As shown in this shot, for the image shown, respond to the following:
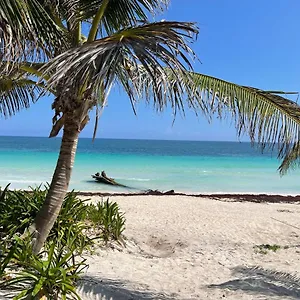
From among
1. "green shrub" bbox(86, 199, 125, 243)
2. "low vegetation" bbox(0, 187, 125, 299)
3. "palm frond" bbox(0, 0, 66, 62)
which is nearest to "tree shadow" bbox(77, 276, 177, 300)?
"low vegetation" bbox(0, 187, 125, 299)

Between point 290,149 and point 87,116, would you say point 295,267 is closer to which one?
point 290,149

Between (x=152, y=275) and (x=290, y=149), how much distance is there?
8.11ft

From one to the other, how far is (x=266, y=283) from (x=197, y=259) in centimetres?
159

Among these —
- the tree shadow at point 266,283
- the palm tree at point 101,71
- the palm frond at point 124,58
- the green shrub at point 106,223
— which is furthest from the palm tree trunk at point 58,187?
the tree shadow at point 266,283

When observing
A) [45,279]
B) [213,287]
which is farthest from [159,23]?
[213,287]

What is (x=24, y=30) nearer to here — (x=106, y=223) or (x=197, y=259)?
(x=106, y=223)

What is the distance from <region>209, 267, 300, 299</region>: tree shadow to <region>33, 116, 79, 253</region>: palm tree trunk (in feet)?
7.33

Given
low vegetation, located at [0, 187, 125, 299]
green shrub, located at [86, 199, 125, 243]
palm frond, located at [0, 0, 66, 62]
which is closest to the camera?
palm frond, located at [0, 0, 66, 62]

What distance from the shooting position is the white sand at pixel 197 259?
4.50 metres

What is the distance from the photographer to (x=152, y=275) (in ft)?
16.9

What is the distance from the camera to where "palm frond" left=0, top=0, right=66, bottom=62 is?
3254 millimetres

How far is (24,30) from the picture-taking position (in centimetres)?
364

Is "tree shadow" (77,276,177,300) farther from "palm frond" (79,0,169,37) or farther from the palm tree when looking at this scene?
"palm frond" (79,0,169,37)

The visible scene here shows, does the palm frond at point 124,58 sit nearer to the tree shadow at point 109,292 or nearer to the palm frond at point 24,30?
the palm frond at point 24,30
